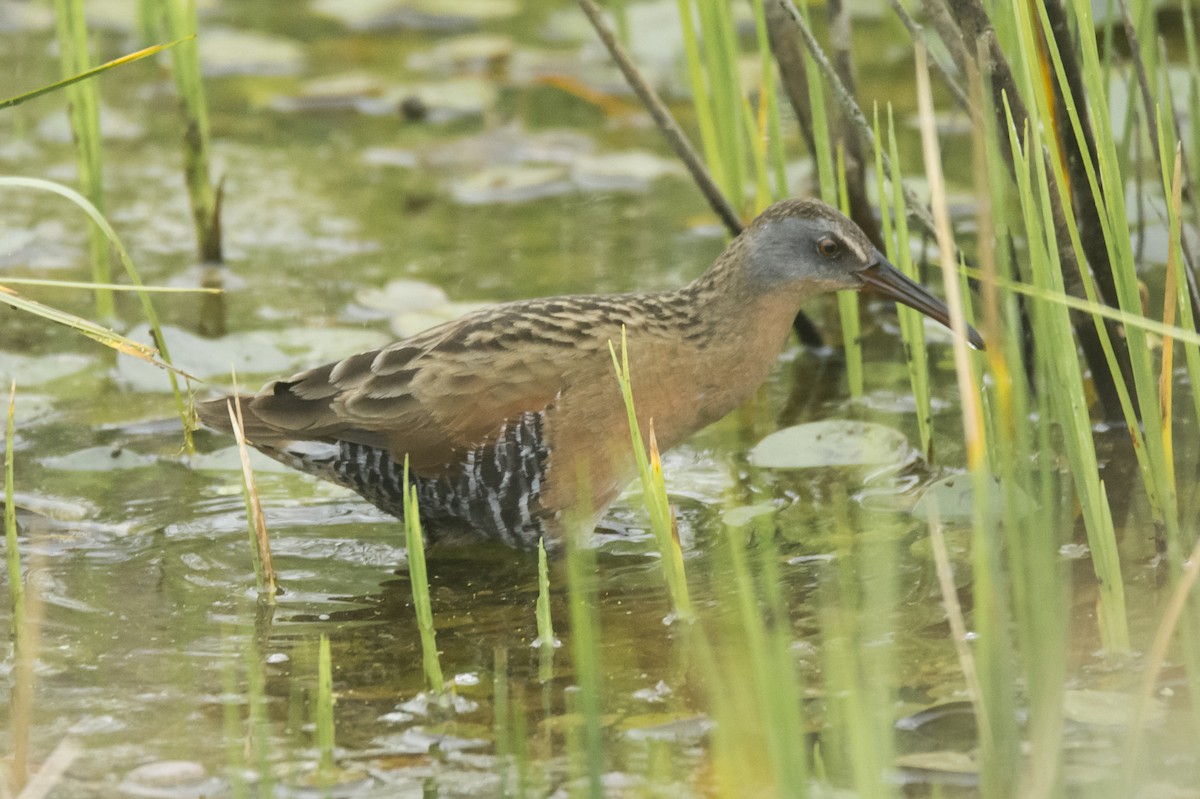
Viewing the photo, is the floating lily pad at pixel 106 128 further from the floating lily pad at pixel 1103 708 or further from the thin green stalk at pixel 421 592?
the floating lily pad at pixel 1103 708

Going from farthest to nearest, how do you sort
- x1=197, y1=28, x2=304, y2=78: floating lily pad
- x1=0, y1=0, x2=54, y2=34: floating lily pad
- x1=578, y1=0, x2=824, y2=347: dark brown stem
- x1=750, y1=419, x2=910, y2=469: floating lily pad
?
x1=0, y1=0, x2=54, y2=34: floating lily pad, x1=197, y1=28, x2=304, y2=78: floating lily pad, x1=578, y1=0, x2=824, y2=347: dark brown stem, x1=750, y1=419, x2=910, y2=469: floating lily pad

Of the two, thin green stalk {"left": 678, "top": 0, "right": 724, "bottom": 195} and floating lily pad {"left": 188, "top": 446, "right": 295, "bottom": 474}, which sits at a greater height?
thin green stalk {"left": 678, "top": 0, "right": 724, "bottom": 195}

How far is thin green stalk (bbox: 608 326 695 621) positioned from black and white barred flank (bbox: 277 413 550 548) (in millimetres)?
468

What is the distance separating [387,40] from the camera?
23.8 feet

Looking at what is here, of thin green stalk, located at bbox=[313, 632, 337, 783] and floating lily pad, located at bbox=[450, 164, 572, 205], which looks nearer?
thin green stalk, located at bbox=[313, 632, 337, 783]

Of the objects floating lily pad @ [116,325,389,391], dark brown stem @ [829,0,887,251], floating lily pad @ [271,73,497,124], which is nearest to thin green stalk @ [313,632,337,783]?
floating lily pad @ [116,325,389,391]

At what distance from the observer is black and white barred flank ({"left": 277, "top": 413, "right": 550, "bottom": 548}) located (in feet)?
11.4

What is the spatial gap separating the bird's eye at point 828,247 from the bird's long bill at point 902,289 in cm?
7

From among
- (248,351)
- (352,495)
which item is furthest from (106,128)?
(352,495)

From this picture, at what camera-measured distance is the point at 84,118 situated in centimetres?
439

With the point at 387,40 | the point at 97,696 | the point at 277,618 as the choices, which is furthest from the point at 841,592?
the point at 387,40

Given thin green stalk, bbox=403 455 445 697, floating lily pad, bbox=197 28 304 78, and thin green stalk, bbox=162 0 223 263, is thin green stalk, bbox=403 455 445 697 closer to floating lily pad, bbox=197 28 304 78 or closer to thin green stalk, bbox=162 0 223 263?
thin green stalk, bbox=162 0 223 263

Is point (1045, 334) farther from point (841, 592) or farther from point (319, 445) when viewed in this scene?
point (319, 445)

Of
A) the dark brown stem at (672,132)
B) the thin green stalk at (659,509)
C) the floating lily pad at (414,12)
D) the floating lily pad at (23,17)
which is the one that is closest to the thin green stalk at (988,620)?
the thin green stalk at (659,509)
